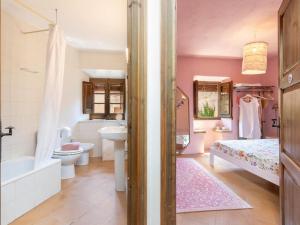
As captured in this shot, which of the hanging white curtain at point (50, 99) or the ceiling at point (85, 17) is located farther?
the hanging white curtain at point (50, 99)

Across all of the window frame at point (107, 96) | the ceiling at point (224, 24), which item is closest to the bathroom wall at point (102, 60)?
the window frame at point (107, 96)

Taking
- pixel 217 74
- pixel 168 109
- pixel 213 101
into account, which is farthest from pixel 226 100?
pixel 168 109

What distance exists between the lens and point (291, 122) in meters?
1.50

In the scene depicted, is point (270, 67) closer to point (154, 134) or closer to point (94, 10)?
point (94, 10)

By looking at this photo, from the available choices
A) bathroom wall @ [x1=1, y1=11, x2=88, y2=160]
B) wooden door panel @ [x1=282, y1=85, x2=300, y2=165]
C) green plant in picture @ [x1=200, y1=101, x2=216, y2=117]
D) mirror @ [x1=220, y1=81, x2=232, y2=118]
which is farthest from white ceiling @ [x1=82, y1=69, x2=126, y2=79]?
wooden door panel @ [x1=282, y1=85, x2=300, y2=165]

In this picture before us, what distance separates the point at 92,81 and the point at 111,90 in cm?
51

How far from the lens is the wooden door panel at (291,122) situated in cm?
137

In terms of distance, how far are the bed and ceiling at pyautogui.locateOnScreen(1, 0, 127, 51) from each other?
272 cm

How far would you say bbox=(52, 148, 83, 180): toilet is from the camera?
10.0 feet

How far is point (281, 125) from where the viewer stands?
1.76 m

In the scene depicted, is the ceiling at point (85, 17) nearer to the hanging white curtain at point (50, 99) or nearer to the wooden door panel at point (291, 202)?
the hanging white curtain at point (50, 99)

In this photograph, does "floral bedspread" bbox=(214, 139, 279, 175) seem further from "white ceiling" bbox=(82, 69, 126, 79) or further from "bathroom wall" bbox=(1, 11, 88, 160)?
"bathroom wall" bbox=(1, 11, 88, 160)

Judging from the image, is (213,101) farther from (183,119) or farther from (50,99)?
(50,99)

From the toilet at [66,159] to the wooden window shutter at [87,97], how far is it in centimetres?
165
